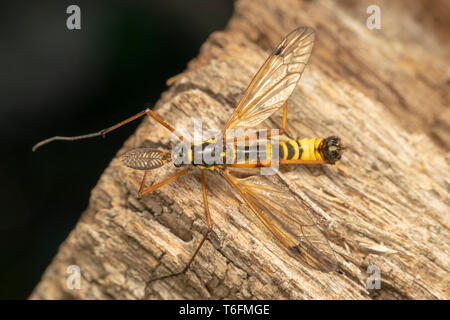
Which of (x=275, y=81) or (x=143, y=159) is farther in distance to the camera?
(x=275, y=81)

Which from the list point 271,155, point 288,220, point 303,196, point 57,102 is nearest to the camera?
point 288,220

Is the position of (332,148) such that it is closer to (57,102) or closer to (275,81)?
(275,81)

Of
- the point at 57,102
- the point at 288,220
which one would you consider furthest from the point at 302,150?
the point at 57,102

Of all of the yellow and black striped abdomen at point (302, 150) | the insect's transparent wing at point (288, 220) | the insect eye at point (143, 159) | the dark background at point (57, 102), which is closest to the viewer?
the insect's transparent wing at point (288, 220)

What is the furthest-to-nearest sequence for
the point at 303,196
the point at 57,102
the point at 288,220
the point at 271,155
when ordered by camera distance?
the point at 57,102, the point at 271,155, the point at 303,196, the point at 288,220

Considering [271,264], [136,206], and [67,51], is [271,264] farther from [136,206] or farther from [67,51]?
[67,51]

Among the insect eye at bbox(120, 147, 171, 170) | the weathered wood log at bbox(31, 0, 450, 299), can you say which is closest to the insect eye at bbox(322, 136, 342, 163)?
the weathered wood log at bbox(31, 0, 450, 299)

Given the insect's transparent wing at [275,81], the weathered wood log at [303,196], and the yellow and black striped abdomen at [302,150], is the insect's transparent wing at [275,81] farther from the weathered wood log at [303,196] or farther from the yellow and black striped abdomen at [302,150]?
the yellow and black striped abdomen at [302,150]

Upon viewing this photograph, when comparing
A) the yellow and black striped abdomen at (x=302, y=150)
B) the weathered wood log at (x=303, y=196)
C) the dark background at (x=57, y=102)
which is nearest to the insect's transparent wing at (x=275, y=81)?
the weathered wood log at (x=303, y=196)

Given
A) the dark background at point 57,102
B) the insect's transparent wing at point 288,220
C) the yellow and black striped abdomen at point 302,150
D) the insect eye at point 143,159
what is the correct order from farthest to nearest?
the dark background at point 57,102 → the yellow and black striped abdomen at point 302,150 → the insect eye at point 143,159 → the insect's transparent wing at point 288,220
